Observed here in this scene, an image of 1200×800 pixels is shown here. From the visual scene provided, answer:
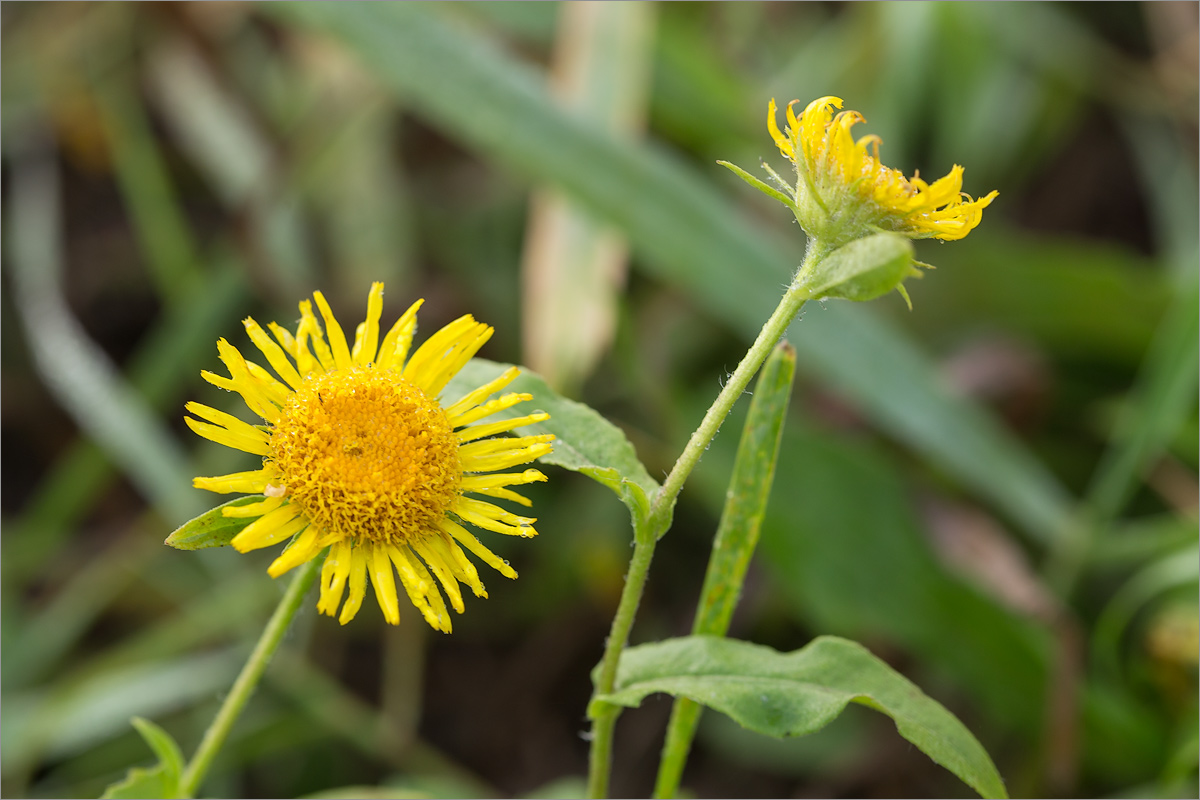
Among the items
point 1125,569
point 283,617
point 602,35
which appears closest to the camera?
point 283,617

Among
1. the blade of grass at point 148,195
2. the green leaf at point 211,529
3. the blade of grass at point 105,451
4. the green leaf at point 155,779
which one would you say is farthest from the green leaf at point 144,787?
the blade of grass at point 148,195

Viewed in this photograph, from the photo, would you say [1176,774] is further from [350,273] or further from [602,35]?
[350,273]

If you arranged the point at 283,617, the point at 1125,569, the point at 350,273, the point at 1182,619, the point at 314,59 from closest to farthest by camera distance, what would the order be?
the point at 283,617
the point at 1182,619
the point at 1125,569
the point at 350,273
the point at 314,59

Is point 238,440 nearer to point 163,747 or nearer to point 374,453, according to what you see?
point 374,453

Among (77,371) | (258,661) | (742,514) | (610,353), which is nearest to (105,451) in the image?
(77,371)

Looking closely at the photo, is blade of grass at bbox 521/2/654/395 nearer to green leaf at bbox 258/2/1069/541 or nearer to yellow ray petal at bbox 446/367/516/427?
green leaf at bbox 258/2/1069/541

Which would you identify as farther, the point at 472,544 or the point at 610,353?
the point at 610,353

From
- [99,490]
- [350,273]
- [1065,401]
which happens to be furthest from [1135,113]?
[99,490]

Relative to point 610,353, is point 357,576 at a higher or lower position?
lower
